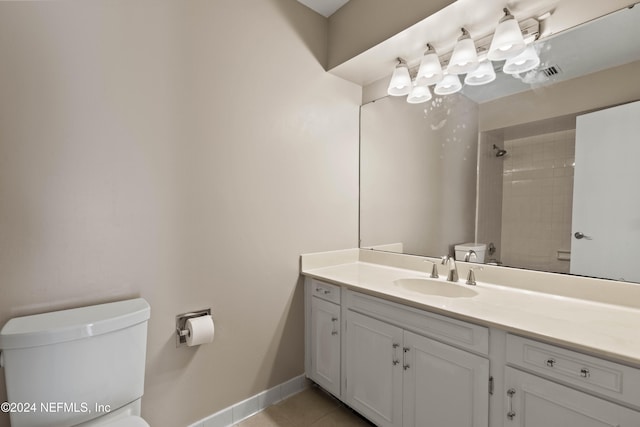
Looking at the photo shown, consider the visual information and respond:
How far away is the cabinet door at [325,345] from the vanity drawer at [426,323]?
0.68 ft

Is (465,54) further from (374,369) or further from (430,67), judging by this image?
(374,369)

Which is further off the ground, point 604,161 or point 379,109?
point 379,109

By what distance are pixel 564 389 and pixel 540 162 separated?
1.04 meters

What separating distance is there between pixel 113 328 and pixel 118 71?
1081 millimetres

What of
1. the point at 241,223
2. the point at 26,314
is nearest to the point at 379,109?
the point at 241,223

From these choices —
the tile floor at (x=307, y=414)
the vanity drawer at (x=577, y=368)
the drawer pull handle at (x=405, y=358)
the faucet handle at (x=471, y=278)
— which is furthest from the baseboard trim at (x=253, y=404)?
the vanity drawer at (x=577, y=368)

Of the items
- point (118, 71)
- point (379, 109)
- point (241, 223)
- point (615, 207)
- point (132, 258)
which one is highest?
point (379, 109)

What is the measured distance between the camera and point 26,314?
45.2 inches

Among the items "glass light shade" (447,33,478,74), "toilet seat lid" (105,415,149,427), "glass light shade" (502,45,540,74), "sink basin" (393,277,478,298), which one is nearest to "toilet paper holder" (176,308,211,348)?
"toilet seat lid" (105,415,149,427)

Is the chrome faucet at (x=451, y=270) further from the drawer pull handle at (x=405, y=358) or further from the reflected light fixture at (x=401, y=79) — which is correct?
the reflected light fixture at (x=401, y=79)

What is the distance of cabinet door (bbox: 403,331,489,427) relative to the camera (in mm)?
1155

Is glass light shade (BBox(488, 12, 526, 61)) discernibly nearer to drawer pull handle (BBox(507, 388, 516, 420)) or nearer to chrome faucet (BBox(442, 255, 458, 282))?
chrome faucet (BBox(442, 255, 458, 282))

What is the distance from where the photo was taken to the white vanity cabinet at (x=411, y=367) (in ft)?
3.86

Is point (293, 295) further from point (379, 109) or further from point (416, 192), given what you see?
point (379, 109)
